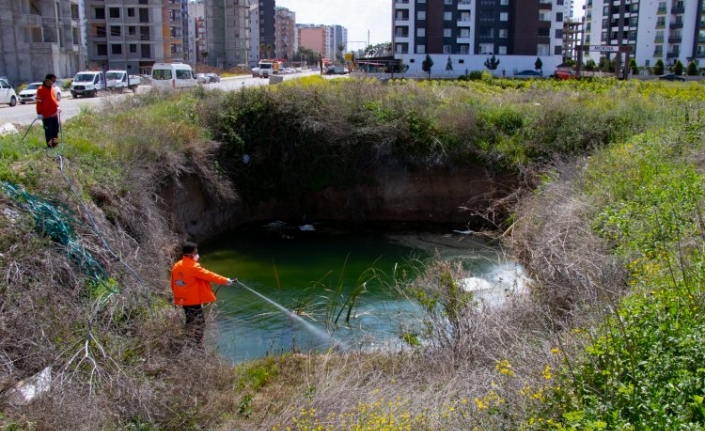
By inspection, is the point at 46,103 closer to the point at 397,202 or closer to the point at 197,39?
the point at 397,202

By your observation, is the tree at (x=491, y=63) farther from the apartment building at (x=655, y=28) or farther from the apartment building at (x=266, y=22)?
the apartment building at (x=266, y=22)

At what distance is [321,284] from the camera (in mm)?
17219

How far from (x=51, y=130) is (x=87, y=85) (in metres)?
29.5

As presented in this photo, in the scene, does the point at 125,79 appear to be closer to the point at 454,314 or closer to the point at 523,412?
the point at 454,314

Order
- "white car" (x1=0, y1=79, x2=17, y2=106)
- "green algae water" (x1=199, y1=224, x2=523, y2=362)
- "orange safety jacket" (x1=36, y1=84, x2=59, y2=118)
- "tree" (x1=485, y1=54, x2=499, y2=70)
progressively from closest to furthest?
"green algae water" (x1=199, y1=224, x2=523, y2=362) → "orange safety jacket" (x1=36, y1=84, x2=59, y2=118) → "white car" (x1=0, y1=79, x2=17, y2=106) → "tree" (x1=485, y1=54, x2=499, y2=70)

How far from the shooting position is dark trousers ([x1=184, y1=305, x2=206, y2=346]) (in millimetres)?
9516

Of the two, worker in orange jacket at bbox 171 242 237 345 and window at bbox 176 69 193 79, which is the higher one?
window at bbox 176 69 193 79

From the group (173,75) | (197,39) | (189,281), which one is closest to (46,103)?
(189,281)

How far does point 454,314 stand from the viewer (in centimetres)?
977

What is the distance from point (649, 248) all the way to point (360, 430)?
519 cm

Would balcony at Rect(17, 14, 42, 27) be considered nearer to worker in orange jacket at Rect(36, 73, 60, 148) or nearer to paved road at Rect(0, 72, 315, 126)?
paved road at Rect(0, 72, 315, 126)

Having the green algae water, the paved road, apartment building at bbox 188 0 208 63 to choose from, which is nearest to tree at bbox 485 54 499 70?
the paved road

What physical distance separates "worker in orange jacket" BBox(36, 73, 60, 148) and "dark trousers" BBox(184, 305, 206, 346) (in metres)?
7.09

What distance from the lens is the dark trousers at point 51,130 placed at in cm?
1496
